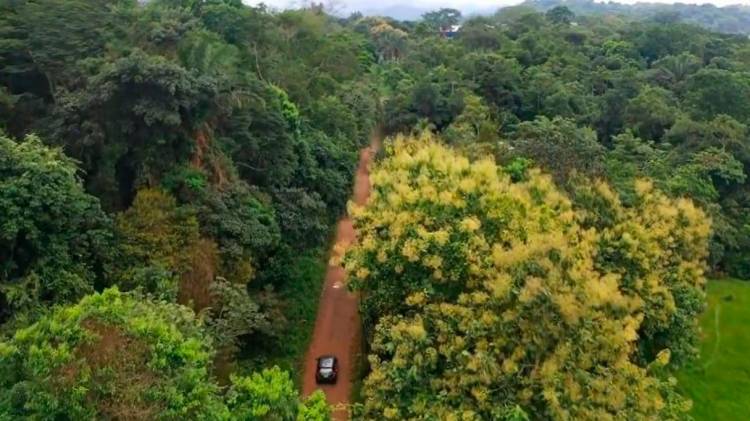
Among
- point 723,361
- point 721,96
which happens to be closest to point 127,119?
point 723,361

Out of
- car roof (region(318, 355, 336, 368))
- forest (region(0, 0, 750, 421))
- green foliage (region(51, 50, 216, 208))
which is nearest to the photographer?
forest (region(0, 0, 750, 421))

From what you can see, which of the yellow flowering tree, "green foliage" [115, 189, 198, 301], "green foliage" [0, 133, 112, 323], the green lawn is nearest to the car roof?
the yellow flowering tree

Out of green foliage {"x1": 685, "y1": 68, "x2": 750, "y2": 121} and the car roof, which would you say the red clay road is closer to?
the car roof

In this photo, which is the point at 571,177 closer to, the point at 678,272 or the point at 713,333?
the point at 678,272

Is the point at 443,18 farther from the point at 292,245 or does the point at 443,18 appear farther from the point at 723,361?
the point at 723,361

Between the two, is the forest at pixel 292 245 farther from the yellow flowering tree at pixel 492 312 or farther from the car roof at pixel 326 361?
the car roof at pixel 326 361
